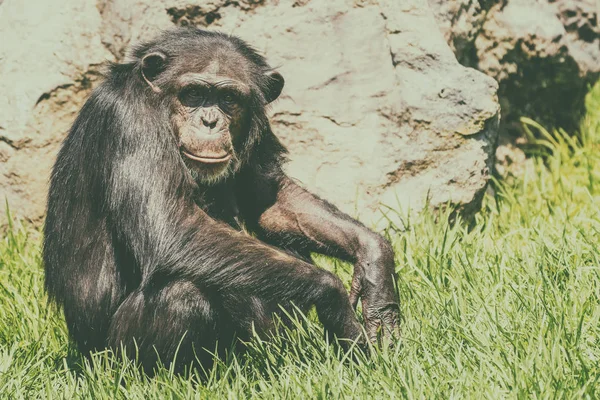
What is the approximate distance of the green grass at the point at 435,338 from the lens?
427cm

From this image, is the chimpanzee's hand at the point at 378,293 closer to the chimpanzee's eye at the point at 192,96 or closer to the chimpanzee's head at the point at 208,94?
the chimpanzee's head at the point at 208,94

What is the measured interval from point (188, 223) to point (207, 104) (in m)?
0.77

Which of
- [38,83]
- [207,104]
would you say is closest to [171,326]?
[207,104]

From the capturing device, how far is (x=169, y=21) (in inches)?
286

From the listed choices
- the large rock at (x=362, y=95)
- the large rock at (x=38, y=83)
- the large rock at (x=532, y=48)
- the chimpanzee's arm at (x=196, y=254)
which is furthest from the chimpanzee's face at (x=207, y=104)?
the large rock at (x=532, y=48)

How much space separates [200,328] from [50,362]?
1045mm

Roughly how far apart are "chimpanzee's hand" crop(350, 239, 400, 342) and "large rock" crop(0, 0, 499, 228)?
5.18ft

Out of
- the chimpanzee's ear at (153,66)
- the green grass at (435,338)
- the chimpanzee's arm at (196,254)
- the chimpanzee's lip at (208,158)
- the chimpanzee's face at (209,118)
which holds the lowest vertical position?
the green grass at (435,338)

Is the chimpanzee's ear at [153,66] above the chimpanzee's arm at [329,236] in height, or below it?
above

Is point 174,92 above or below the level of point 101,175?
above

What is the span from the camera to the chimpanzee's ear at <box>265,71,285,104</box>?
582 cm

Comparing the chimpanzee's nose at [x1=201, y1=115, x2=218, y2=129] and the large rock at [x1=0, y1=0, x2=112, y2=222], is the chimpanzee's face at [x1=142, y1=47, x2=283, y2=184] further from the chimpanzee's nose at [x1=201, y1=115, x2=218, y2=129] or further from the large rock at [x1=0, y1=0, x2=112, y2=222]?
the large rock at [x1=0, y1=0, x2=112, y2=222]

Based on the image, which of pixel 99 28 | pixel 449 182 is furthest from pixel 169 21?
pixel 449 182

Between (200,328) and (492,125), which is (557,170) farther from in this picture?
(200,328)
